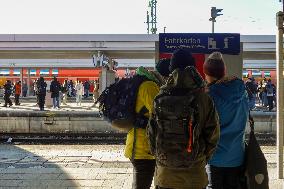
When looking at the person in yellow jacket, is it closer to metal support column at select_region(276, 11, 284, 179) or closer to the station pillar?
metal support column at select_region(276, 11, 284, 179)

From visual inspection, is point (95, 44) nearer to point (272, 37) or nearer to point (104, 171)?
point (272, 37)

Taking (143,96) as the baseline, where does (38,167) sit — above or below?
below

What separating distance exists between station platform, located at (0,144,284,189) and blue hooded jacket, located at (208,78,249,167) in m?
2.71

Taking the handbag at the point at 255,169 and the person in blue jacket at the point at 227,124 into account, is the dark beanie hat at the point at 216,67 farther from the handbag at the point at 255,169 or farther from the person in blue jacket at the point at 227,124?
the handbag at the point at 255,169

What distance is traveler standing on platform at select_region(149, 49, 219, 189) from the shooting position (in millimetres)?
2990

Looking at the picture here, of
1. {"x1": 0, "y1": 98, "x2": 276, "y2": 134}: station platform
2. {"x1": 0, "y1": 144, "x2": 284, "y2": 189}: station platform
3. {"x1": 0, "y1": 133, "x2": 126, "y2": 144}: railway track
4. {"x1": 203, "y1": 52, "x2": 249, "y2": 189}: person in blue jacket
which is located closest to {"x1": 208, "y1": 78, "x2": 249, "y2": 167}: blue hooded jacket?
{"x1": 203, "y1": 52, "x2": 249, "y2": 189}: person in blue jacket

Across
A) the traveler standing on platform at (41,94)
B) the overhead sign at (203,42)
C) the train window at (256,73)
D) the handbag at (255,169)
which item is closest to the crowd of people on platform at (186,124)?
the handbag at (255,169)

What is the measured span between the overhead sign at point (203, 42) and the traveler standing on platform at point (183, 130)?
3.75m

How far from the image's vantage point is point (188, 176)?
3.05 metres

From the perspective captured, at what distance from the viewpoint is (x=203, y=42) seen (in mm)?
6922

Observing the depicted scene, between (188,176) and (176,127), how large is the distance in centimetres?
33

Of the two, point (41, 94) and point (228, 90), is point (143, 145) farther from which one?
point (41, 94)

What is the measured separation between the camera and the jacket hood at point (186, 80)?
306 centimetres


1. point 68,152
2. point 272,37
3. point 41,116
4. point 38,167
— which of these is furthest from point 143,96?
point 272,37
